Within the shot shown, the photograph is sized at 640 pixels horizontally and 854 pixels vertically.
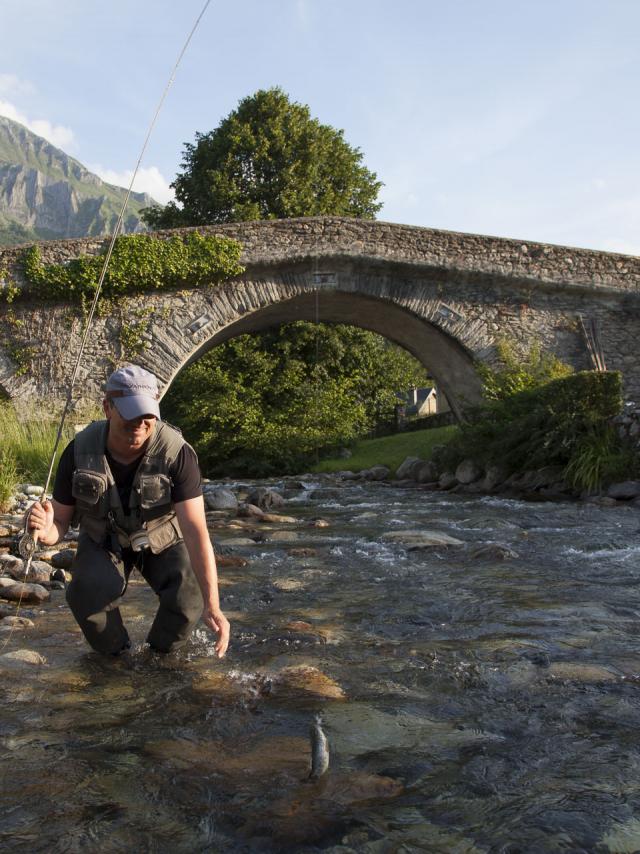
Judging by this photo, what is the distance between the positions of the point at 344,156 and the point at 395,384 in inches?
326

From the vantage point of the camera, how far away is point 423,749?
104 inches

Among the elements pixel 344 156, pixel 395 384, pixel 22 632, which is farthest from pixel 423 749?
pixel 344 156

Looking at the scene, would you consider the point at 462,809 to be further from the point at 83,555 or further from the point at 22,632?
the point at 22,632

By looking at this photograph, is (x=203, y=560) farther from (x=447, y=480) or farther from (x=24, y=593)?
(x=447, y=480)

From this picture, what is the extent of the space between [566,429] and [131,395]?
31.0 ft

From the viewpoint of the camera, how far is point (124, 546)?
12.2 feet

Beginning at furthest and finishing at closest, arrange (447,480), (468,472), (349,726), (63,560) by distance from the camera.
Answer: (447,480) < (468,472) < (63,560) < (349,726)

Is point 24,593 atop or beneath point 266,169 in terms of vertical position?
beneath

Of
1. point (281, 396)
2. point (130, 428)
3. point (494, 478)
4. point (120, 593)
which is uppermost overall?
point (281, 396)

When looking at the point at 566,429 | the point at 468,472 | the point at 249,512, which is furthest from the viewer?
the point at 468,472

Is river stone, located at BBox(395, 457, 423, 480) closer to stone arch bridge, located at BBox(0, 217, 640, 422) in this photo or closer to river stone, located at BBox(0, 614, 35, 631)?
stone arch bridge, located at BBox(0, 217, 640, 422)

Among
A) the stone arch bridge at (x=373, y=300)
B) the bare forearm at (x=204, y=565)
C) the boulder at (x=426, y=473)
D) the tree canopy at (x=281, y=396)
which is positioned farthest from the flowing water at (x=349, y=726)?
the tree canopy at (x=281, y=396)

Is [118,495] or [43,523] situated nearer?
[43,523]

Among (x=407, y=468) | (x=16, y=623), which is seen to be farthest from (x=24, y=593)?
(x=407, y=468)
